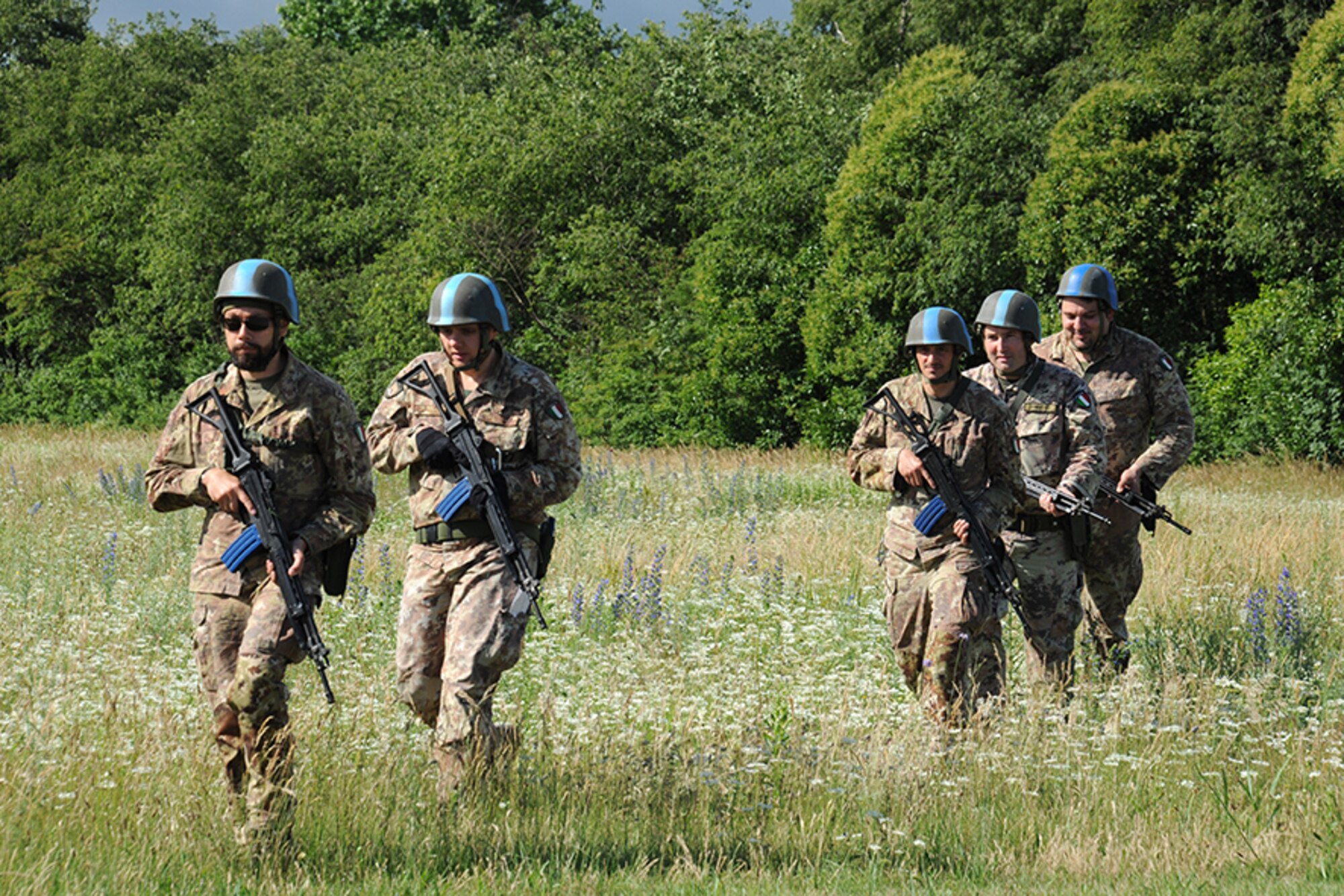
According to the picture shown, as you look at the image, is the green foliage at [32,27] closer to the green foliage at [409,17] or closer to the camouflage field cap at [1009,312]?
the green foliage at [409,17]

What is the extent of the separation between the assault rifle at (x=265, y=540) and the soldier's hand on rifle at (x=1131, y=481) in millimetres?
4321

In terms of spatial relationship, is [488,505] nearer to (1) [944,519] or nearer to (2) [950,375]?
(1) [944,519]

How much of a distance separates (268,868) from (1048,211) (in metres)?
20.1

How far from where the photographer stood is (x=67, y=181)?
42.2 m

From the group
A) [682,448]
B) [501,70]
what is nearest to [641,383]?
[682,448]

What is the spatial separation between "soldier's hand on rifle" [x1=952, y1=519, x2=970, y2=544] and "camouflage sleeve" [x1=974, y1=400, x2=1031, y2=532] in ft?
0.48

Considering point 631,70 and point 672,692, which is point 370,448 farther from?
point 631,70

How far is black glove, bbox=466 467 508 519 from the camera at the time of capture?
18.3 ft

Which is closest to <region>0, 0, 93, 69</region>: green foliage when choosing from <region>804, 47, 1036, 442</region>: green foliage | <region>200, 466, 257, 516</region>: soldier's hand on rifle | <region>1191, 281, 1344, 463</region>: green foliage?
<region>804, 47, 1036, 442</region>: green foliage

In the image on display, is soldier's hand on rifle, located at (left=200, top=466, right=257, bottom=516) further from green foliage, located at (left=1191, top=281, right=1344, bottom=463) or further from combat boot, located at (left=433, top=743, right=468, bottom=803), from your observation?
green foliage, located at (left=1191, top=281, right=1344, bottom=463)

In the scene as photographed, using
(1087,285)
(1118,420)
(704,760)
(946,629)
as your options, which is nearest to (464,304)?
(704,760)

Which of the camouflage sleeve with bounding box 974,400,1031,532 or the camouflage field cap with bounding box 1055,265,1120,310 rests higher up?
the camouflage field cap with bounding box 1055,265,1120,310

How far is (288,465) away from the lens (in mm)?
5180

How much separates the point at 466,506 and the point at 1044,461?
318 cm
